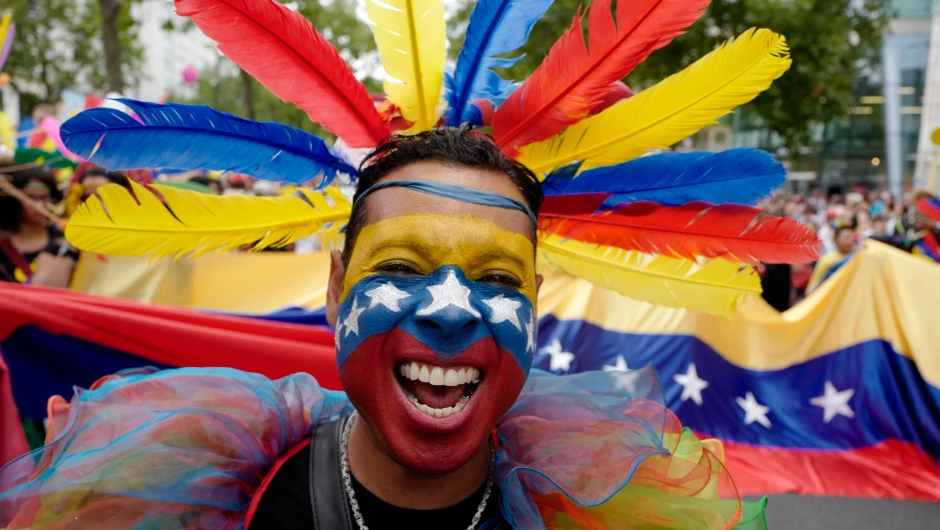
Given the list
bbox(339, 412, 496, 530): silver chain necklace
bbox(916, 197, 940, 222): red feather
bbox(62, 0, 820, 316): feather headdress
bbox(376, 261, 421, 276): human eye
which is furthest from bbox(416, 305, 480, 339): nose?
bbox(916, 197, 940, 222): red feather

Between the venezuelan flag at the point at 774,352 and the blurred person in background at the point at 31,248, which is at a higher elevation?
the blurred person in background at the point at 31,248

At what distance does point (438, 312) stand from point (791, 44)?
13566 mm

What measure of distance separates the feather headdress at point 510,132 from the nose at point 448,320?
1.80ft

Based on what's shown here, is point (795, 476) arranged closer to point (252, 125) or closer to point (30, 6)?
point (252, 125)

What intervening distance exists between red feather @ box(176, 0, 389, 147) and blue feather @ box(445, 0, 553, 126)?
8.3 inches

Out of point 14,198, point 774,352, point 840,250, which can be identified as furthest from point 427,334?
point 840,250

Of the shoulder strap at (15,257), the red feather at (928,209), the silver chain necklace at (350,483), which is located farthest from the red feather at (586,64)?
the red feather at (928,209)

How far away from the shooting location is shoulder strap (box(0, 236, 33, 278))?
3750 millimetres

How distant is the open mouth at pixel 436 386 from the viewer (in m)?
1.35

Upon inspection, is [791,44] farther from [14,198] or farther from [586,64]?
[586,64]

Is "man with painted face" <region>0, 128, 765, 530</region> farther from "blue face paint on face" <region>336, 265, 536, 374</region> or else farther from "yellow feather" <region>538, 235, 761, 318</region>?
"yellow feather" <region>538, 235, 761, 318</region>

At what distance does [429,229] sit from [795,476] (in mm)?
3844

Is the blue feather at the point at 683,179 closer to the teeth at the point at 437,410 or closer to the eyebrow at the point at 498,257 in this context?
the eyebrow at the point at 498,257

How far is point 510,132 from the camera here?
5.57 ft
